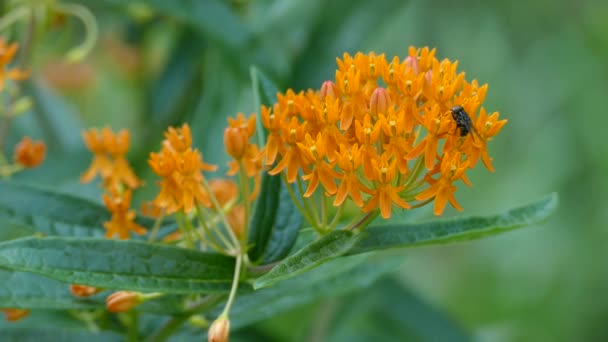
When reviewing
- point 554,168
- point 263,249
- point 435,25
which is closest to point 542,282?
point 554,168

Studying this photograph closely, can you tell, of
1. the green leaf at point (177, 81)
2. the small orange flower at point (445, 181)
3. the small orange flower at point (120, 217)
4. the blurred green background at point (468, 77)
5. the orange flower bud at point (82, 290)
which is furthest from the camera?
the green leaf at point (177, 81)

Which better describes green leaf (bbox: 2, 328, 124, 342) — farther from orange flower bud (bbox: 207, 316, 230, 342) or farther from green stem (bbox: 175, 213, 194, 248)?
orange flower bud (bbox: 207, 316, 230, 342)

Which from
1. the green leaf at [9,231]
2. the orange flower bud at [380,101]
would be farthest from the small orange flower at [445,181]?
the green leaf at [9,231]

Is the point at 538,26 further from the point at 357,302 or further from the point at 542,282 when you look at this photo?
the point at 357,302

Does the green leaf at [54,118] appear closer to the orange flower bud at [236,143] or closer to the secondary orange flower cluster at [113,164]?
the secondary orange flower cluster at [113,164]

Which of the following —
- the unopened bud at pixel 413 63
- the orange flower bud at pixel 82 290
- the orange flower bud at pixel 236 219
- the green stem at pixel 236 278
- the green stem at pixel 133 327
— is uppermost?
the unopened bud at pixel 413 63
